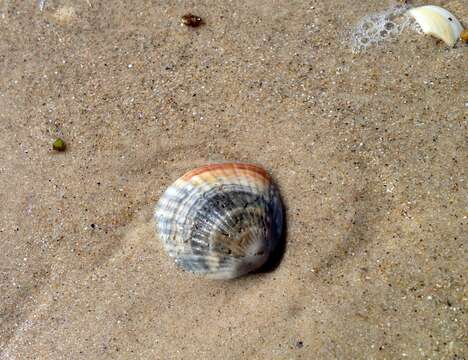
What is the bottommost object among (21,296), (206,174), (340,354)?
(21,296)

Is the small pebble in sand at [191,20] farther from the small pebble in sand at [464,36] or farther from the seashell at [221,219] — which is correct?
the small pebble in sand at [464,36]

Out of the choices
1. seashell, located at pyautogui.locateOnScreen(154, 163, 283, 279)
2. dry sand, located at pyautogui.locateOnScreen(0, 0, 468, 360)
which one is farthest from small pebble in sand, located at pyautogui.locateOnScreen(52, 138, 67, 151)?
seashell, located at pyautogui.locateOnScreen(154, 163, 283, 279)

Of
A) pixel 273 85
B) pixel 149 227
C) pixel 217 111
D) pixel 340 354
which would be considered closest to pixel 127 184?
pixel 149 227

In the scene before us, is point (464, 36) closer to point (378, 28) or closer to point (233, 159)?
point (378, 28)

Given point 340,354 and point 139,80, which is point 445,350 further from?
point 139,80

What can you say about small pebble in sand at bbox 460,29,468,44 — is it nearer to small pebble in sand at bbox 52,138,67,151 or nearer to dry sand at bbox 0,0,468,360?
dry sand at bbox 0,0,468,360
